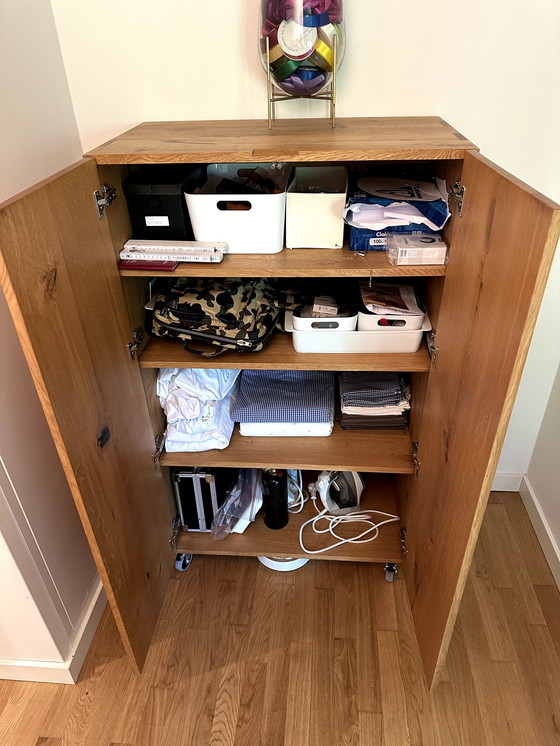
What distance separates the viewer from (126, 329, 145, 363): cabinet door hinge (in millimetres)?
1232

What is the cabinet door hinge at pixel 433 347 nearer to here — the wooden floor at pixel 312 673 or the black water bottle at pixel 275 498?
the black water bottle at pixel 275 498

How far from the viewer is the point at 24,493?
1.15 m

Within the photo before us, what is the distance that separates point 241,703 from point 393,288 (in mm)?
1115

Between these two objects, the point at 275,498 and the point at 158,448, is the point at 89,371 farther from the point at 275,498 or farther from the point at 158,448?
the point at 275,498

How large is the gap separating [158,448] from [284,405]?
1.19 feet

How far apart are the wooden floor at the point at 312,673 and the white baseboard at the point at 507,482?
0.31 metres

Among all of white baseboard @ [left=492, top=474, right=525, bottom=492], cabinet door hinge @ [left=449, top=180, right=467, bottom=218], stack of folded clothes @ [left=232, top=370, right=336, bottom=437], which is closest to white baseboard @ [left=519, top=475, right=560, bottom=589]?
white baseboard @ [left=492, top=474, right=525, bottom=492]

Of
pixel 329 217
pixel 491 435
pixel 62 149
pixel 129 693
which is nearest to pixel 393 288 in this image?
pixel 329 217

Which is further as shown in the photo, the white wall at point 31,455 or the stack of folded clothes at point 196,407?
the stack of folded clothes at point 196,407

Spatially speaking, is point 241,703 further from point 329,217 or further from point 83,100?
point 83,100

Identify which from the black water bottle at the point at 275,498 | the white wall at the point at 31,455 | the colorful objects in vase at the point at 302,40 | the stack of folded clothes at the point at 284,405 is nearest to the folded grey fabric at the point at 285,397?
the stack of folded clothes at the point at 284,405

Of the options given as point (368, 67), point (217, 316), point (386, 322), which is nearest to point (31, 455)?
point (217, 316)

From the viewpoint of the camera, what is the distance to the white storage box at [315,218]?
3.68ft

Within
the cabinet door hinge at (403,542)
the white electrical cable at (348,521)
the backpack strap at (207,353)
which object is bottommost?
the white electrical cable at (348,521)
